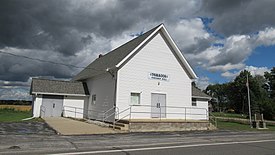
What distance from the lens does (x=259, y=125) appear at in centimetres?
2581

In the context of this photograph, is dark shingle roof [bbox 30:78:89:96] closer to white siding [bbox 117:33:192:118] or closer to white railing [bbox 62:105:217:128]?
white railing [bbox 62:105:217:128]

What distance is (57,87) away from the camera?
25.8m

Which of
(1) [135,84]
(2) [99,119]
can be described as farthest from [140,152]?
(2) [99,119]

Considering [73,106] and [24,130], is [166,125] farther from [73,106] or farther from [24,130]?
[73,106]

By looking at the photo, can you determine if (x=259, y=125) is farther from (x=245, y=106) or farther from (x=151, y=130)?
(x=245, y=106)

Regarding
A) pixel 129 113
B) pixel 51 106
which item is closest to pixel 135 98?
pixel 129 113

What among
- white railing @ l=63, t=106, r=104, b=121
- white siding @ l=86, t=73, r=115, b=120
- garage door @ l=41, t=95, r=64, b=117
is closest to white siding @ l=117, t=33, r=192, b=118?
white siding @ l=86, t=73, r=115, b=120

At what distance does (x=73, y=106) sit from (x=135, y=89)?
27.7ft

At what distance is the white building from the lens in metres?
20.5

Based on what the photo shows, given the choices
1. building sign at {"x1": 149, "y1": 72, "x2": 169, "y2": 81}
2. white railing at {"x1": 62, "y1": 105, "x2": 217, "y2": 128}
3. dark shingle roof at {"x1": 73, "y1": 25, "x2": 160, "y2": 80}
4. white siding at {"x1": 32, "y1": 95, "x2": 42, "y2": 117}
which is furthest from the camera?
white siding at {"x1": 32, "y1": 95, "x2": 42, "y2": 117}

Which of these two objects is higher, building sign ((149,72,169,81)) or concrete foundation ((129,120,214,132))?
building sign ((149,72,169,81))

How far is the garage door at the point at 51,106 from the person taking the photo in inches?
972

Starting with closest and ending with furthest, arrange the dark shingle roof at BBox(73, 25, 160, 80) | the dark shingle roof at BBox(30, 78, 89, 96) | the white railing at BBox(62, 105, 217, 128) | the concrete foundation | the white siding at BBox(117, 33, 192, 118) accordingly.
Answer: the concrete foundation → the white railing at BBox(62, 105, 217, 128) → the white siding at BBox(117, 33, 192, 118) → the dark shingle roof at BBox(73, 25, 160, 80) → the dark shingle roof at BBox(30, 78, 89, 96)

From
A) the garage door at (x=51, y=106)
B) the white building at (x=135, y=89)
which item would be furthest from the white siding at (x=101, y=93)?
the garage door at (x=51, y=106)
